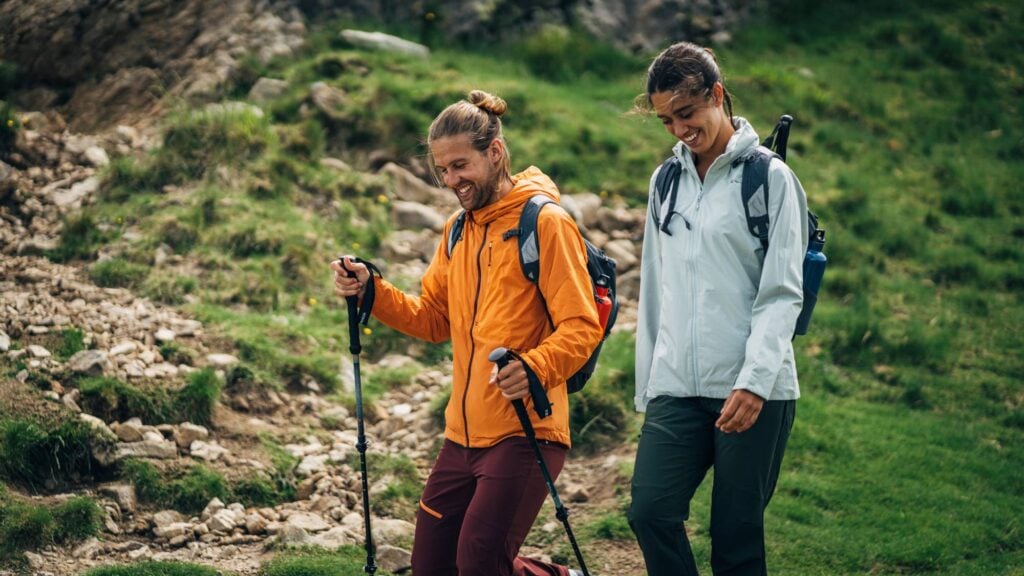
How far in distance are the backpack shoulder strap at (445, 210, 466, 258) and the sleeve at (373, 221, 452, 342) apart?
0.09 m

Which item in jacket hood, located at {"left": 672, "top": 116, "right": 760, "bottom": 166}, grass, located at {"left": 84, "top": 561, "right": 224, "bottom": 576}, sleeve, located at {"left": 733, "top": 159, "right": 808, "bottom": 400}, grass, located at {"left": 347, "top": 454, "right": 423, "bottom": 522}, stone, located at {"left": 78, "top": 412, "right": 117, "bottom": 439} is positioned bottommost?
grass, located at {"left": 347, "top": 454, "right": 423, "bottom": 522}

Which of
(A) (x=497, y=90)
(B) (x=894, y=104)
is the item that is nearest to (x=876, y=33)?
(B) (x=894, y=104)

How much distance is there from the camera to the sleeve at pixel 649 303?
16.5 ft

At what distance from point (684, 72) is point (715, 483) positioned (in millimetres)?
1777

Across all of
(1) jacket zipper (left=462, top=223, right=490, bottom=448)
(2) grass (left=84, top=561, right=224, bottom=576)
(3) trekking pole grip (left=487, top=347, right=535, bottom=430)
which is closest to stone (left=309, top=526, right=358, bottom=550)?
(2) grass (left=84, top=561, right=224, bottom=576)

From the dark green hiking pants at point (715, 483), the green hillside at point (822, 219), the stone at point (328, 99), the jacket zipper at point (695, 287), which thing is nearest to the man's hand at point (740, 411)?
the dark green hiking pants at point (715, 483)

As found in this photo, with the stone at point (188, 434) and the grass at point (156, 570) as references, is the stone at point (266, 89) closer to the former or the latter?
the stone at point (188, 434)

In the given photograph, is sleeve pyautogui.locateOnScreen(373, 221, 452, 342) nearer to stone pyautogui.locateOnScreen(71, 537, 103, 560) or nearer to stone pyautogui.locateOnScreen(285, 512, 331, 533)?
stone pyautogui.locateOnScreen(285, 512, 331, 533)

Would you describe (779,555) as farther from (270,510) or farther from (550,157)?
(550,157)

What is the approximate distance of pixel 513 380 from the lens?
177 inches

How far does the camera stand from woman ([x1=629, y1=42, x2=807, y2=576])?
177 inches

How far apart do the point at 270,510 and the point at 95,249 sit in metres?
3.84

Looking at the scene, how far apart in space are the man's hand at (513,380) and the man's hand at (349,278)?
1083 mm

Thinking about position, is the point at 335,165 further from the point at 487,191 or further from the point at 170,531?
the point at 487,191
